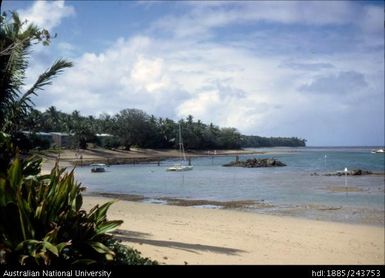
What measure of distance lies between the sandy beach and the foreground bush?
2.38 m

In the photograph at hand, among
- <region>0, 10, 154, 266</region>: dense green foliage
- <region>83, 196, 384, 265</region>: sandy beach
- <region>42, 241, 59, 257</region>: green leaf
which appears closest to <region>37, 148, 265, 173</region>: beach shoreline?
<region>83, 196, 384, 265</region>: sandy beach

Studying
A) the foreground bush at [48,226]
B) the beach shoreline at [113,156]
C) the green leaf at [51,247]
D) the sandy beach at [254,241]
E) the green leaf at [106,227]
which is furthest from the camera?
the beach shoreline at [113,156]

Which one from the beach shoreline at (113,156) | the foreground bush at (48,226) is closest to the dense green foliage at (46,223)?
the foreground bush at (48,226)

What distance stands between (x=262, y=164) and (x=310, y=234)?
71.5 metres

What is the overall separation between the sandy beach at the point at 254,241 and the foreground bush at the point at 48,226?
2.38 metres

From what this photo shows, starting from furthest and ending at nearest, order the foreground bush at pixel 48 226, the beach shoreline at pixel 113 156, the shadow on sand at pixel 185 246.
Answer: the beach shoreline at pixel 113 156 < the shadow on sand at pixel 185 246 < the foreground bush at pixel 48 226

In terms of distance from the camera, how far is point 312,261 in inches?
419

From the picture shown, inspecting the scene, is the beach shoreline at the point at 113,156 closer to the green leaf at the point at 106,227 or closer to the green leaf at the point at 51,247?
the green leaf at the point at 106,227

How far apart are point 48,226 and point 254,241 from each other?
8.33 m

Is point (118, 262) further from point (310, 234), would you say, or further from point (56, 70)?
point (310, 234)

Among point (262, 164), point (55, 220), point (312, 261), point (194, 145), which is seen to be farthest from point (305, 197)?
point (194, 145)

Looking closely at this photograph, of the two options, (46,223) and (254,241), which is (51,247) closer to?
(46,223)

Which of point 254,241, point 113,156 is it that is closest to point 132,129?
point 113,156

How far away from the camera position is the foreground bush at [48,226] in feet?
17.4
